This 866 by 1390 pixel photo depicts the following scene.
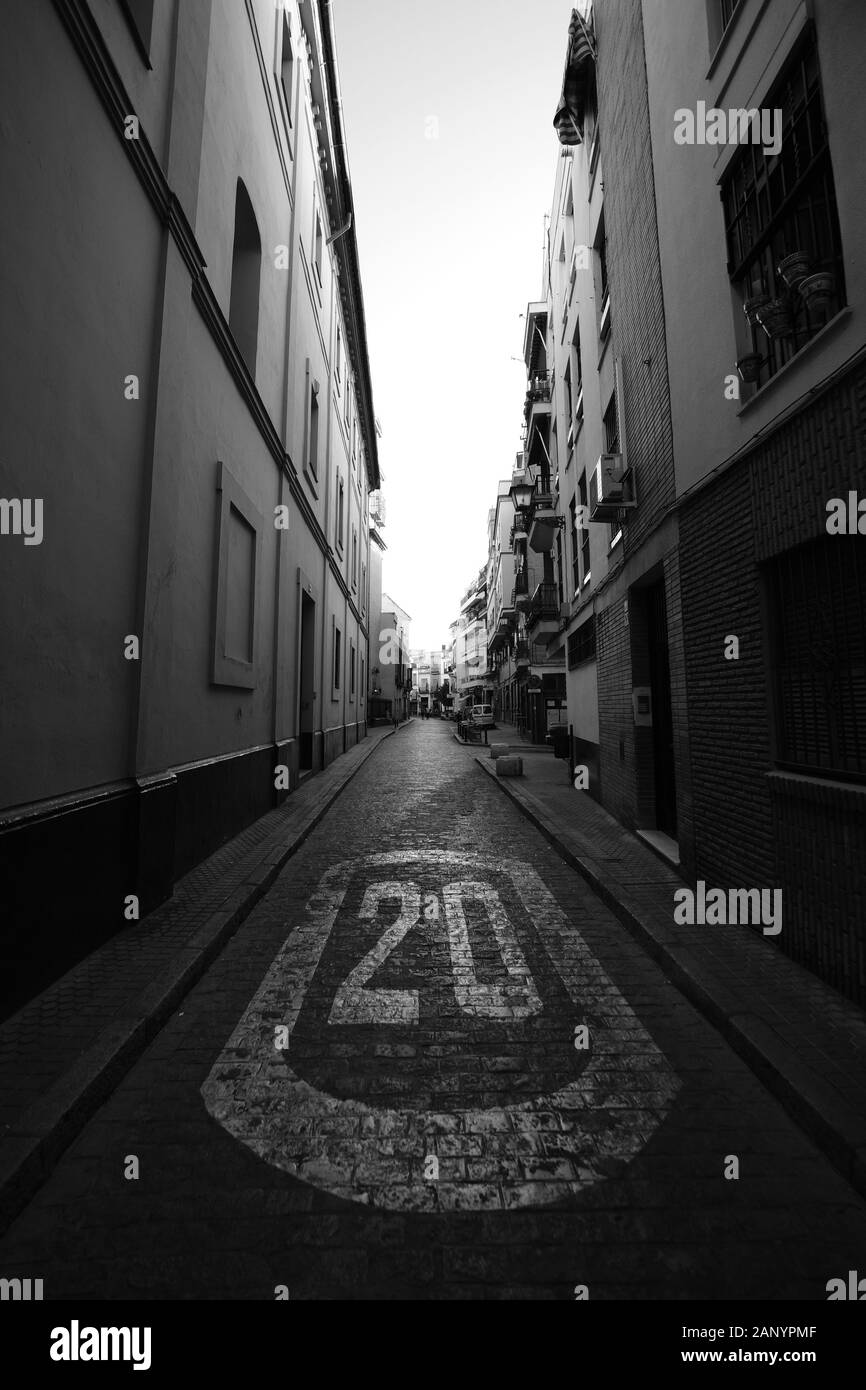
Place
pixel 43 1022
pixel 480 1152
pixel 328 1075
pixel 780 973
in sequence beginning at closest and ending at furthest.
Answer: pixel 480 1152
pixel 328 1075
pixel 43 1022
pixel 780 973

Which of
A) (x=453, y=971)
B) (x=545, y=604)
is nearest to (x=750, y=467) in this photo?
(x=453, y=971)

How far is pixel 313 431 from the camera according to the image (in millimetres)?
14383

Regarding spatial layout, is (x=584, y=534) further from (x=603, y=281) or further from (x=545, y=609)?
(x=545, y=609)

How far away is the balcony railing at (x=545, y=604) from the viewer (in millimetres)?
18781

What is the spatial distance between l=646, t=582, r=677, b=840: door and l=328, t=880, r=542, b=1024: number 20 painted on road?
2.89m

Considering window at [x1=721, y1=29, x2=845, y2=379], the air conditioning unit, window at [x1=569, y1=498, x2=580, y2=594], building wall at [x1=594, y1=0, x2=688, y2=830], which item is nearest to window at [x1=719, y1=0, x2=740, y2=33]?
building wall at [x1=594, y1=0, x2=688, y2=830]

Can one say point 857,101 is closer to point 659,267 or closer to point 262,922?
point 659,267

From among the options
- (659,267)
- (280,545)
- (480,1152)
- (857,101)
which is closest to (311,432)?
(280,545)

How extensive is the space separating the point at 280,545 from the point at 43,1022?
8.37 metres

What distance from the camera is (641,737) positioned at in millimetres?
8008

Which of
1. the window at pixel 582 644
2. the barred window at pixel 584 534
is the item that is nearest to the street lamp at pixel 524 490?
the barred window at pixel 584 534

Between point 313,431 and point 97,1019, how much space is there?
1360cm

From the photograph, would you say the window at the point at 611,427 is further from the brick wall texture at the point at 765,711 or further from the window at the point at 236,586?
the window at the point at 236,586

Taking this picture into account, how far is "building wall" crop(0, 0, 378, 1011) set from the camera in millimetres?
3561
